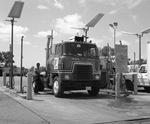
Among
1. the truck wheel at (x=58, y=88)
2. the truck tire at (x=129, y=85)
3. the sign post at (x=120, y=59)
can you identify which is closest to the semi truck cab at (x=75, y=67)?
the truck wheel at (x=58, y=88)

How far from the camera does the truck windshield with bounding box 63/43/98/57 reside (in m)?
12.6

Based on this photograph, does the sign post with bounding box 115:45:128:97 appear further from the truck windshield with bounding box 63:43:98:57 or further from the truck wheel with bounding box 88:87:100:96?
the truck wheel with bounding box 88:87:100:96

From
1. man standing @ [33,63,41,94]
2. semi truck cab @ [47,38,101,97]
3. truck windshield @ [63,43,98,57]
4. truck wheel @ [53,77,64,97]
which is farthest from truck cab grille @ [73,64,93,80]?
man standing @ [33,63,41,94]

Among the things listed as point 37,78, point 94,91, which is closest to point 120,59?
point 94,91

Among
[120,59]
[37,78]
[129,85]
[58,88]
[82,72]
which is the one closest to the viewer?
[58,88]

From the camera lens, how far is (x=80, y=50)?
12.9 meters

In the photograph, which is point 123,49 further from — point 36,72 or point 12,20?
point 12,20

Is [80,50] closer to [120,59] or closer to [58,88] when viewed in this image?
[120,59]

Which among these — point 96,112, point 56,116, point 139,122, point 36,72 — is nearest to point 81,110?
point 96,112

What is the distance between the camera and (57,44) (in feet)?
43.7

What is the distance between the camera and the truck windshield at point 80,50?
12.6 metres

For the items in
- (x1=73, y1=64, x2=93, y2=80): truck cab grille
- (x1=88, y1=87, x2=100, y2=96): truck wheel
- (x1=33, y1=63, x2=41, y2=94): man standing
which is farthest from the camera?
(x1=33, y1=63, x2=41, y2=94): man standing

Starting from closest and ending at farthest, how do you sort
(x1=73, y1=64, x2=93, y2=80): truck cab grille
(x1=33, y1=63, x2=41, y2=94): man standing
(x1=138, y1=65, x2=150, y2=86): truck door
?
(x1=73, y1=64, x2=93, y2=80): truck cab grille
(x1=33, y1=63, x2=41, y2=94): man standing
(x1=138, y1=65, x2=150, y2=86): truck door

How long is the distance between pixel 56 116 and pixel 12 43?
10128mm
